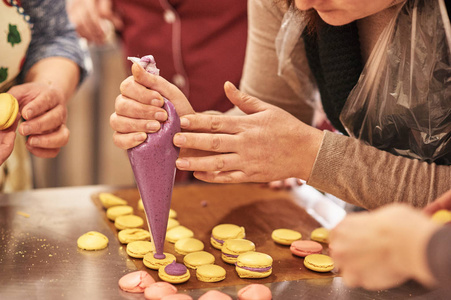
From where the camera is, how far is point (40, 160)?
10.9ft

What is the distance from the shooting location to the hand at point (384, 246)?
57cm

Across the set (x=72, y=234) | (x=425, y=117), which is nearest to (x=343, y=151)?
(x=425, y=117)

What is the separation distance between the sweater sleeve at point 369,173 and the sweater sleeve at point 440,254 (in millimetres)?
508

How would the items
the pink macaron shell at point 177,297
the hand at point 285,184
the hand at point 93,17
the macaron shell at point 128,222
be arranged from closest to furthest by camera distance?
the pink macaron shell at point 177,297, the macaron shell at point 128,222, the hand at point 285,184, the hand at point 93,17

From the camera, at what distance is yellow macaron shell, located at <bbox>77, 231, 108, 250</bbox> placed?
1123 millimetres

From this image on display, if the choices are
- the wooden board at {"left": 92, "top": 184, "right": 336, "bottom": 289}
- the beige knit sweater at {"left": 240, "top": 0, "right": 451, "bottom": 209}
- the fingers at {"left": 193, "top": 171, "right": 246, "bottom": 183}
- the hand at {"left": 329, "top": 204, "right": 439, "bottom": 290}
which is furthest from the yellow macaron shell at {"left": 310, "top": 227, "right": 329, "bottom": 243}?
the hand at {"left": 329, "top": 204, "right": 439, "bottom": 290}

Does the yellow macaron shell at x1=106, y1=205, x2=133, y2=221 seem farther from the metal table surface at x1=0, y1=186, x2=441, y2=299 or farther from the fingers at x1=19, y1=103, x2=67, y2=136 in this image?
the fingers at x1=19, y1=103, x2=67, y2=136

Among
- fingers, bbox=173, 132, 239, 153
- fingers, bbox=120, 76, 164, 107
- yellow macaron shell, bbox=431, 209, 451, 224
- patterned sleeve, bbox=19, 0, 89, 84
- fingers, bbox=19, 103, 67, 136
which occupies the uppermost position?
patterned sleeve, bbox=19, 0, 89, 84

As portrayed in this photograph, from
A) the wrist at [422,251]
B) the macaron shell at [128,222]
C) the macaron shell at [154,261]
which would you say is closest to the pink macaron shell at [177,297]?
the macaron shell at [154,261]

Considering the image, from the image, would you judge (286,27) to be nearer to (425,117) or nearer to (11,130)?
(425,117)

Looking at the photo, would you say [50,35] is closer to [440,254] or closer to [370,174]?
[370,174]

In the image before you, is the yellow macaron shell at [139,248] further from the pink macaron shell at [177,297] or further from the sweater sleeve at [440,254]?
the sweater sleeve at [440,254]

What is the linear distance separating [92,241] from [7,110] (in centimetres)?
34

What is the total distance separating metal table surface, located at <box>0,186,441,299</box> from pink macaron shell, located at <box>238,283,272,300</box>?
0.03 m
